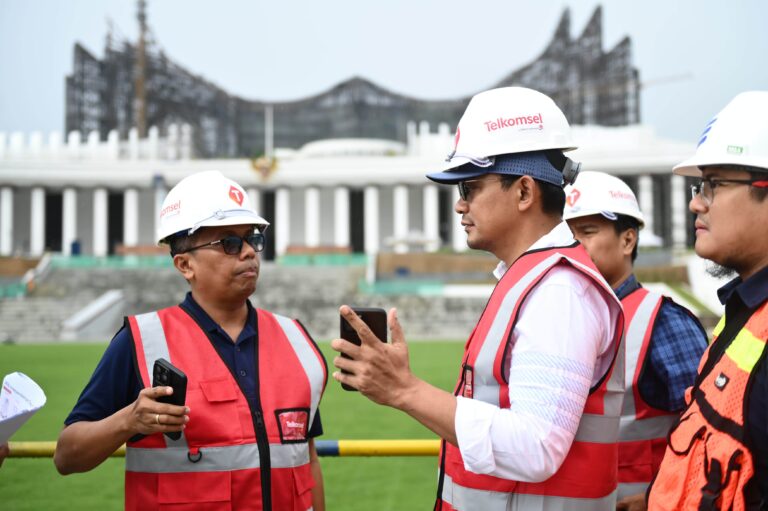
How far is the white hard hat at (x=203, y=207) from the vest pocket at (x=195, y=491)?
0.93 metres

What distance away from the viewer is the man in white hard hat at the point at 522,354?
1.94 metres

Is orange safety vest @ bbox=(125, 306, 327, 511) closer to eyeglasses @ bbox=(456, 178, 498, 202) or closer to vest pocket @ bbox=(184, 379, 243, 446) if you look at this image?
vest pocket @ bbox=(184, 379, 243, 446)

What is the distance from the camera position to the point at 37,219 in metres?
46.9

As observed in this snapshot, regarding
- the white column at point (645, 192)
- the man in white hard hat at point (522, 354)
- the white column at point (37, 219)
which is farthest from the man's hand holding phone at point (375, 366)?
the white column at point (37, 219)

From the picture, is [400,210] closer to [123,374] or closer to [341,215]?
[341,215]

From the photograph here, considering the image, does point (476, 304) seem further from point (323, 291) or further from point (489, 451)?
point (489, 451)

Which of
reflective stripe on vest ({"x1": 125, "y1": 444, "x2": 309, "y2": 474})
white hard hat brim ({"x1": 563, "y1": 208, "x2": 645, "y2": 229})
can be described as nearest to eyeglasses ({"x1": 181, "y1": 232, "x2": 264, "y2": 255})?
reflective stripe on vest ({"x1": 125, "y1": 444, "x2": 309, "y2": 474})

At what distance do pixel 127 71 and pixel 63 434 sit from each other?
63.8 m

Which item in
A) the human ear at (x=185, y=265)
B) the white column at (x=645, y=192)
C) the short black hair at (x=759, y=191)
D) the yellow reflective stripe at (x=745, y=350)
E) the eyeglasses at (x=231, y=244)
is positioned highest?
the white column at (x=645, y=192)

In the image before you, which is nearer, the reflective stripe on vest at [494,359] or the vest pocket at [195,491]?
the reflective stripe on vest at [494,359]

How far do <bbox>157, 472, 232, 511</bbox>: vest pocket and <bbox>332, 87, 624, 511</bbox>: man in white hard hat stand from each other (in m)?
0.78

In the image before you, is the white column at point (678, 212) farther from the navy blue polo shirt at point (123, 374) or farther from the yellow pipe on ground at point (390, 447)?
the navy blue polo shirt at point (123, 374)

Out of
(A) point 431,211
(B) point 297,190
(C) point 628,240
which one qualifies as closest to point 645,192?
(A) point 431,211

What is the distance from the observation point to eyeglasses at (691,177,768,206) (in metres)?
2.04
